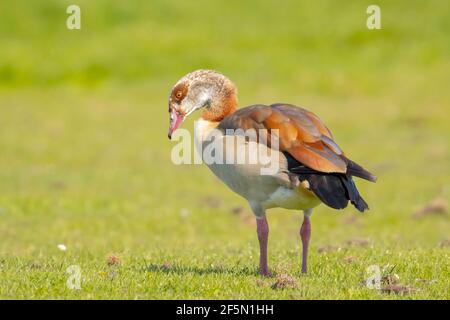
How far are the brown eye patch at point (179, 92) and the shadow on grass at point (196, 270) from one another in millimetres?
1868

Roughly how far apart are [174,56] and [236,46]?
12.2 ft

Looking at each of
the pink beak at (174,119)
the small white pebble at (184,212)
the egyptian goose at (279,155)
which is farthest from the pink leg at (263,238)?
the small white pebble at (184,212)

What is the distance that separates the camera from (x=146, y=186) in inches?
877

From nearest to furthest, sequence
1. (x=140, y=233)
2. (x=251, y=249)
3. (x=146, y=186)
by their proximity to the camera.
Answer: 1. (x=251, y=249)
2. (x=140, y=233)
3. (x=146, y=186)

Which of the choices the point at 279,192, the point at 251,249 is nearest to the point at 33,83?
the point at 251,249

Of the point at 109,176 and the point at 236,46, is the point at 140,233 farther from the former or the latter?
the point at 236,46

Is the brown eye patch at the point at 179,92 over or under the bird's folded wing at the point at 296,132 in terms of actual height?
over

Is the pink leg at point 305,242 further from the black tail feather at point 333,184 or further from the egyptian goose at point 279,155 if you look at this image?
the black tail feather at point 333,184

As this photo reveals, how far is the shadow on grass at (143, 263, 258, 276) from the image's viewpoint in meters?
9.16

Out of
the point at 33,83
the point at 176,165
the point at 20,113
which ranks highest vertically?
the point at 33,83

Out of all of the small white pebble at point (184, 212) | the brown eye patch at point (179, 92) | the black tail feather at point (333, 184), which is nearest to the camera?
the black tail feather at point (333, 184)

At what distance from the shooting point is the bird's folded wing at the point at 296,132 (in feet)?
26.7

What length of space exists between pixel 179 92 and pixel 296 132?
1510 millimetres

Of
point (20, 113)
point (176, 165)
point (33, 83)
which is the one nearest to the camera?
point (176, 165)
